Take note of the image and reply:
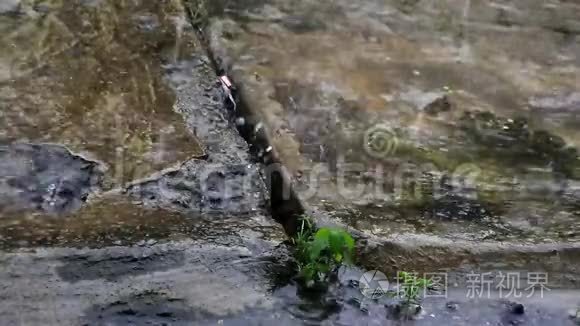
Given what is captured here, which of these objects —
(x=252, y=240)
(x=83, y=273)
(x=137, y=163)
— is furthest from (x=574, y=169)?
(x=83, y=273)

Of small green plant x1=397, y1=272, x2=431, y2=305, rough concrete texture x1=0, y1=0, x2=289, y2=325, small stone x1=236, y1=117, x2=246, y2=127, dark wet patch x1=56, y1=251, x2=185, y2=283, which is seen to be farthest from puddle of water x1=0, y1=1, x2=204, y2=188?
small green plant x1=397, y1=272, x2=431, y2=305

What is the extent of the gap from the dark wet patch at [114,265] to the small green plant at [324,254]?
35 cm

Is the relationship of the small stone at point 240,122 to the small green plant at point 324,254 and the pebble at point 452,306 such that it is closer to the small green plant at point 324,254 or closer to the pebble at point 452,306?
the small green plant at point 324,254

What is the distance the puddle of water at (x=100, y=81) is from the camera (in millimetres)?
2631

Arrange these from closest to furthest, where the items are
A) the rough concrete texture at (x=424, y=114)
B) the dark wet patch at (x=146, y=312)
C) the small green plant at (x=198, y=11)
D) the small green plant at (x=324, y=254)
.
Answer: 1. the dark wet patch at (x=146, y=312)
2. the small green plant at (x=324, y=254)
3. the rough concrete texture at (x=424, y=114)
4. the small green plant at (x=198, y=11)

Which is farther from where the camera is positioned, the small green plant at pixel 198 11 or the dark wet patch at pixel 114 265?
the small green plant at pixel 198 11

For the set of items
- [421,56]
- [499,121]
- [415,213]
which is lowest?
[415,213]

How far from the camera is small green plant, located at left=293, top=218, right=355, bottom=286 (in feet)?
7.41

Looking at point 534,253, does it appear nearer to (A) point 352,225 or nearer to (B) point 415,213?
(B) point 415,213

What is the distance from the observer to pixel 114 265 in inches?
88.3

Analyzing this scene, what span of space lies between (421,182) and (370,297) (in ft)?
1.82

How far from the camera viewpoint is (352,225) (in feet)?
8.13

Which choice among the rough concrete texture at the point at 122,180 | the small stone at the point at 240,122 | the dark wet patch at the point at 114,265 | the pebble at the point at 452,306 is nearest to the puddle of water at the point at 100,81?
the rough concrete texture at the point at 122,180

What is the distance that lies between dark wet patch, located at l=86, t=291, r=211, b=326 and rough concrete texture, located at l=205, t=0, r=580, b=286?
1.84 ft
